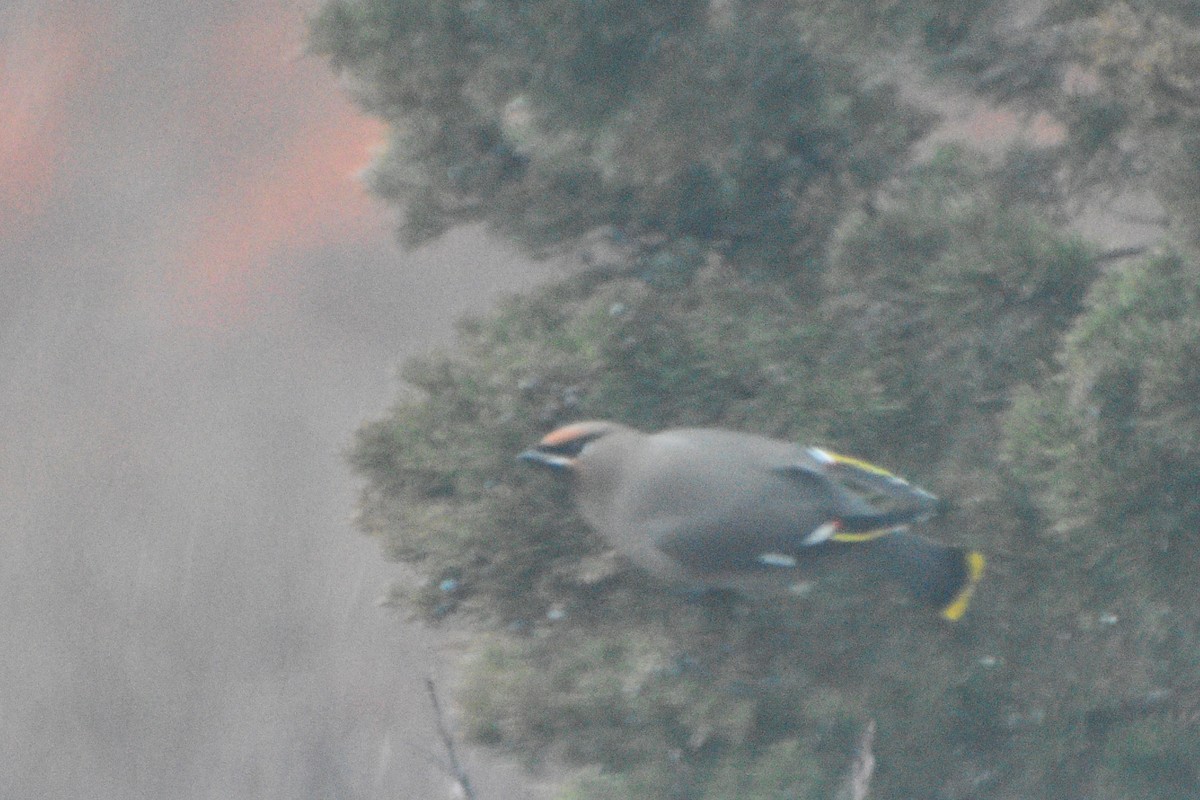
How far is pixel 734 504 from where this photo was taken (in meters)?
1.62

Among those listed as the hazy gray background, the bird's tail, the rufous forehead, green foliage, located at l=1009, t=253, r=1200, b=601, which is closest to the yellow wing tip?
the bird's tail

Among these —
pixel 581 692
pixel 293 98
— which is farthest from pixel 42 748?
pixel 581 692

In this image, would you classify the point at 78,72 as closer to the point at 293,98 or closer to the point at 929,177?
the point at 293,98

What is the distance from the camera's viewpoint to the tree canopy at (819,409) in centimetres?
Answer: 175

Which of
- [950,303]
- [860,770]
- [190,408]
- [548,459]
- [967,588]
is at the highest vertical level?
[190,408]

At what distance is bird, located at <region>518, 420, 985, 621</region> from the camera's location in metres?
1.61

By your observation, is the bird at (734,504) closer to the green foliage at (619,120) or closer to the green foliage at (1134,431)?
the green foliage at (1134,431)

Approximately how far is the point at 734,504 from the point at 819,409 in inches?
8.3

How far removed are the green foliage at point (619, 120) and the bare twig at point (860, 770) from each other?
61 cm

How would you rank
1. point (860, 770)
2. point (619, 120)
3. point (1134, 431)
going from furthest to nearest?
1. point (619, 120)
2. point (860, 770)
3. point (1134, 431)

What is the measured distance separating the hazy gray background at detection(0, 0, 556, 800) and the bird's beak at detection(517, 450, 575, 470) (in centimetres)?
156

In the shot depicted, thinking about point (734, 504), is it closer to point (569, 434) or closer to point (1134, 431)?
point (569, 434)

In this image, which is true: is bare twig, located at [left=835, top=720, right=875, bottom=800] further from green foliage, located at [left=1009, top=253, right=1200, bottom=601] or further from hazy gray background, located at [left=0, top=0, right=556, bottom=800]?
hazy gray background, located at [left=0, top=0, right=556, bottom=800]

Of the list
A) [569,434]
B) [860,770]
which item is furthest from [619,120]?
[860,770]
